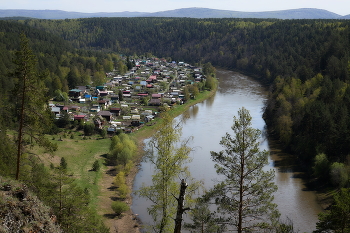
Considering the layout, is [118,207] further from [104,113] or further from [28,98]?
[104,113]

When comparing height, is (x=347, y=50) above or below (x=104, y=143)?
above

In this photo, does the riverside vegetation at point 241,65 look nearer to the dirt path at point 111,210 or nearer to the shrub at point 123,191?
the dirt path at point 111,210

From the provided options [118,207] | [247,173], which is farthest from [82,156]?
[247,173]

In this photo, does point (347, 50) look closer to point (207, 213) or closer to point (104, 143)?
point (104, 143)

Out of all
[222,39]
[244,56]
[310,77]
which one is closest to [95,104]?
[310,77]

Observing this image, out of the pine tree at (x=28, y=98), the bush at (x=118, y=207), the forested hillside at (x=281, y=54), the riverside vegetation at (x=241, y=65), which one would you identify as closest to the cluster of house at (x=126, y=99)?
the riverside vegetation at (x=241, y=65)

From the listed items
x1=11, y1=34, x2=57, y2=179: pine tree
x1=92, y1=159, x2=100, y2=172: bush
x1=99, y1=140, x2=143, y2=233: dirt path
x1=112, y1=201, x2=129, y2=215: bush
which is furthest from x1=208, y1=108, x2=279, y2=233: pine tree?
x1=92, y1=159, x2=100, y2=172: bush
